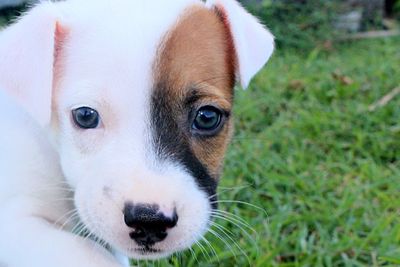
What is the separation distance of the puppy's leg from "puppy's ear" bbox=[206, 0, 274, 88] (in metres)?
0.83

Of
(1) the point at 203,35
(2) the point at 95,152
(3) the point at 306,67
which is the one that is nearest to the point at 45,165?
(2) the point at 95,152

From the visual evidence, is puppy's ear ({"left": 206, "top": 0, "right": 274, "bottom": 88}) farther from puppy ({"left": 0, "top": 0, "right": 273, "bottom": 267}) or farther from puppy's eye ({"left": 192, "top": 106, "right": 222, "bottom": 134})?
puppy's eye ({"left": 192, "top": 106, "right": 222, "bottom": 134})

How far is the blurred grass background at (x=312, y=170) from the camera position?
3.43m

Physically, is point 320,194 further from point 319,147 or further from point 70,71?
point 70,71

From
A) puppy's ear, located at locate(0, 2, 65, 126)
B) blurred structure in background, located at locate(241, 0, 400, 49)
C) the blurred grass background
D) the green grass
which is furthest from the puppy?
blurred structure in background, located at locate(241, 0, 400, 49)

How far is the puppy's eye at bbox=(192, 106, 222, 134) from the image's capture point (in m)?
2.55

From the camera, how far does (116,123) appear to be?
2.40 m

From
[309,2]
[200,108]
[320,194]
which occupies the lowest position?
[320,194]

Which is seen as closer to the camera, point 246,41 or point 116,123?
point 116,123

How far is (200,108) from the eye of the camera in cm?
254

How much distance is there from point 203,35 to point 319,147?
2221 millimetres

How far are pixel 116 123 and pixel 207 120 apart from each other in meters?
0.36

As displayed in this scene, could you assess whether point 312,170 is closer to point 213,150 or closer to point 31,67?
point 213,150

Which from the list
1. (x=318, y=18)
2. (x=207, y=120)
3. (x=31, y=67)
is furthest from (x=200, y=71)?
(x=318, y=18)
